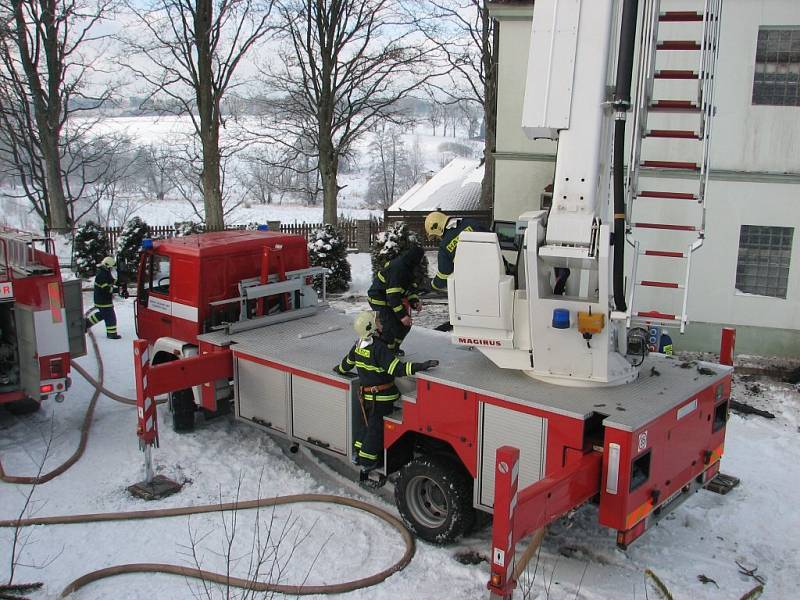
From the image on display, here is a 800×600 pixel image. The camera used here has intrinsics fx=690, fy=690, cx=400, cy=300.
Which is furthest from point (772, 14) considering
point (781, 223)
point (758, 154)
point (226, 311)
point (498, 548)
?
point (498, 548)

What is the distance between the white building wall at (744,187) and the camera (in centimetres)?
1213

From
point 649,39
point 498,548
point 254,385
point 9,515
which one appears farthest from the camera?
point 254,385

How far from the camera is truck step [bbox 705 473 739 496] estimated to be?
273 inches

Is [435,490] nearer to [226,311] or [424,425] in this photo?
[424,425]

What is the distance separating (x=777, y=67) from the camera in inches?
478

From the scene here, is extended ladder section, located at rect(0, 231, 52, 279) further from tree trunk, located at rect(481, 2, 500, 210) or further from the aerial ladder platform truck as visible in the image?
tree trunk, located at rect(481, 2, 500, 210)

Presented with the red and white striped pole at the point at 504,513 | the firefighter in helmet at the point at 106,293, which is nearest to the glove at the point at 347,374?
the red and white striped pole at the point at 504,513

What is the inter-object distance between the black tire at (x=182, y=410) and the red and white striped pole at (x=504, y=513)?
509 centimetres

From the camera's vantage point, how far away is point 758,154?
12289 millimetres

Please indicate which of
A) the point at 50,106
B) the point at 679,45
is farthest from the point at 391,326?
the point at 50,106

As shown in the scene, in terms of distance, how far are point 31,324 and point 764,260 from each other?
1182 cm

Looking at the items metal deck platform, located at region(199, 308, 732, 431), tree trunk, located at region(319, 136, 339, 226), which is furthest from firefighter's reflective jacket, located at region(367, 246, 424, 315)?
tree trunk, located at region(319, 136, 339, 226)

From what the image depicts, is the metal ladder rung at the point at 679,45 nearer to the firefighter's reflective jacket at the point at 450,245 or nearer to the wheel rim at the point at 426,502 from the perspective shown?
the firefighter's reflective jacket at the point at 450,245

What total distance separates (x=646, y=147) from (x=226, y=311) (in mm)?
8058
